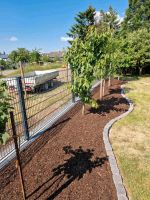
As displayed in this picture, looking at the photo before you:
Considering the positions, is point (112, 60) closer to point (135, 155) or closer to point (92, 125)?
point (92, 125)

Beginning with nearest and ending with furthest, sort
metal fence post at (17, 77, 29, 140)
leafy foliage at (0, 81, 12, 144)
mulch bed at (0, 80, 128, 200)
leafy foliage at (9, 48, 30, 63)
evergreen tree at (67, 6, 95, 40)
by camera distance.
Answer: leafy foliage at (0, 81, 12, 144), mulch bed at (0, 80, 128, 200), metal fence post at (17, 77, 29, 140), evergreen tree at (67, 6, 95, 40), leafy foliage at (9, 48, 30, 63)

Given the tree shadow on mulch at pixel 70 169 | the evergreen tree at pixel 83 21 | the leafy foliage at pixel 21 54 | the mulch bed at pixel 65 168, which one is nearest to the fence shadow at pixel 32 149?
the mulch bed at pixel 65 168

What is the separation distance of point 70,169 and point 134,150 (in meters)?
1.80

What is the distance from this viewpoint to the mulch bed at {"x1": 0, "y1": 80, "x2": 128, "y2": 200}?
334 cm

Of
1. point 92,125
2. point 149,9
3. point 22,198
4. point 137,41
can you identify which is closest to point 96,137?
point 92,125

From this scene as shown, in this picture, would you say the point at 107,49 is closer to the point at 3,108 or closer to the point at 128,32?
the point at 3,108

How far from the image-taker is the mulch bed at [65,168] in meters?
3.34

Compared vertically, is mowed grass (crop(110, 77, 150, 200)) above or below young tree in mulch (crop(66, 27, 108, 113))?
below

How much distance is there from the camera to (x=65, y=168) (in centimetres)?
404

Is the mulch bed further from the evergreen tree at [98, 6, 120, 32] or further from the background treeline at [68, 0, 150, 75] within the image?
the evergreen tree at [98, 6, 120, 32]

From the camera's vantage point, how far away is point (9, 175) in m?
3.73

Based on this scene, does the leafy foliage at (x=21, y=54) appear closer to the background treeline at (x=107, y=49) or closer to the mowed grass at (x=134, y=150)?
the background treeline at (x=107, y=49)

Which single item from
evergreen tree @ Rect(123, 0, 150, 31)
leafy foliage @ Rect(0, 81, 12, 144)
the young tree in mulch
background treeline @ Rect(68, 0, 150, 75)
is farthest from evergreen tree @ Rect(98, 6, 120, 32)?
leafy foliage @ Rect(0, 81, 12, 144)

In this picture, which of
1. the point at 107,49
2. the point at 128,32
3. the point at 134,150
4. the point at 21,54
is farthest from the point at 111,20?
the point at 134,150
